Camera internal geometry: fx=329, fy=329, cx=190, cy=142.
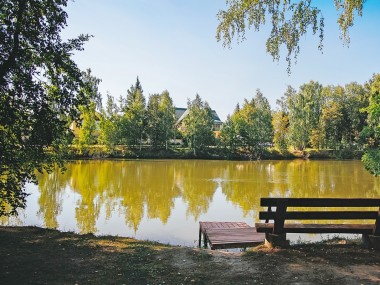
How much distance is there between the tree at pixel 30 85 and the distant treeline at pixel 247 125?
4618 centimetres

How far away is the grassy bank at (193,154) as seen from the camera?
5212cm

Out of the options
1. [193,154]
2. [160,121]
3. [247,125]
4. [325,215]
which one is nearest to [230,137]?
[247,125]

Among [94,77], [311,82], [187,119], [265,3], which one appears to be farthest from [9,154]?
[311,82]

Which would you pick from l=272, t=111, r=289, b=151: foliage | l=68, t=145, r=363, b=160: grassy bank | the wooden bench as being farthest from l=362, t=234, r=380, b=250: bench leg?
l=272, t=111, r=289, b=151: foliage

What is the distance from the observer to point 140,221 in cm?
1338

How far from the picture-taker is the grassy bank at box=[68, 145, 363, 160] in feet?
171

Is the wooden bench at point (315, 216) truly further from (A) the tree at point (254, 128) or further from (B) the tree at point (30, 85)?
(A) the tree at point (254, 128)

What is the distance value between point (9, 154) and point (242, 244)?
5759mm

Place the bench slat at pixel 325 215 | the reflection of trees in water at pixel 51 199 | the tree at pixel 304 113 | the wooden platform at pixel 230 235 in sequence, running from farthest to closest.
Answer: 1. the tree at pixel 304 113
2. the reflection of trees in water at pixel 51 199
3. the wooden platform at pixel 230 235
4. the bench slat at pixel 325 215

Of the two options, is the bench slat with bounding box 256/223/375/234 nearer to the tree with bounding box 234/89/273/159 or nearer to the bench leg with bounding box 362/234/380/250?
the bench leg with bounding box 362/234/380/250

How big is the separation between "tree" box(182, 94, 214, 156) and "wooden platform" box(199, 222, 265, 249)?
47027mm

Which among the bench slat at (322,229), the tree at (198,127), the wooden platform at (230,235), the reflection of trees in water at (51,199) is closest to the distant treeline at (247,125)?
the tree at (198,127)

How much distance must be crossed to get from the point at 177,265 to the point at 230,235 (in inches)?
144

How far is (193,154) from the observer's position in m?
56.8
